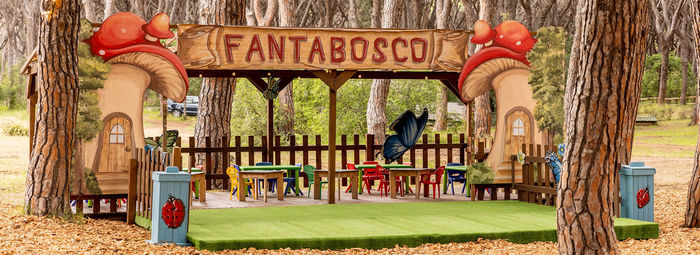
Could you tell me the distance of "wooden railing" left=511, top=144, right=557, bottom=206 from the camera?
13258mm

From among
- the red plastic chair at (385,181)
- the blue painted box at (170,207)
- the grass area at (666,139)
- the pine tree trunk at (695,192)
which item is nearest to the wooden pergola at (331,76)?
the red plastic chair at (385,181)

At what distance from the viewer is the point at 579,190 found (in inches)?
283

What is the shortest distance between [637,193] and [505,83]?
3.45 meters

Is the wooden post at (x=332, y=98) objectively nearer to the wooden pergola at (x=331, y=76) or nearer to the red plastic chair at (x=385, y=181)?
the wooden pergola at (x=331, y=76)

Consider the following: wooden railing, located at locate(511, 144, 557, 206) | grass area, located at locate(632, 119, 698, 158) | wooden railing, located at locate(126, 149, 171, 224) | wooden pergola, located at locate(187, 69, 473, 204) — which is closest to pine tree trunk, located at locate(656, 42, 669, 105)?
grass area, located at locate(632, 119, 698, 158)

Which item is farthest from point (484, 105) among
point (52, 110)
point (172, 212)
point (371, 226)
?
point (172, 212)

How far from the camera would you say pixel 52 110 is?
10.9m

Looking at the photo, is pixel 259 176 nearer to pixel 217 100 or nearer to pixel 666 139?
pixel 217 100

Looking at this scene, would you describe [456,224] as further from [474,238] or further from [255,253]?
[255,253]

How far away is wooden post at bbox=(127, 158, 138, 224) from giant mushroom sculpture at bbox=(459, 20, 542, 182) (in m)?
5.47

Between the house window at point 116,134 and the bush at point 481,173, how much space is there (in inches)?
224

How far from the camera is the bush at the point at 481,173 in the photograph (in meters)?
14.3

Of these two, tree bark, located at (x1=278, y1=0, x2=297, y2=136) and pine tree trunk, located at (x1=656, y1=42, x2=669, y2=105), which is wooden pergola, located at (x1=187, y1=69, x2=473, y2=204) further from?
pine tree trunk, located at (x1=656, y1=42, x2=669, y2=105)

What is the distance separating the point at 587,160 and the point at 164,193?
470cm
